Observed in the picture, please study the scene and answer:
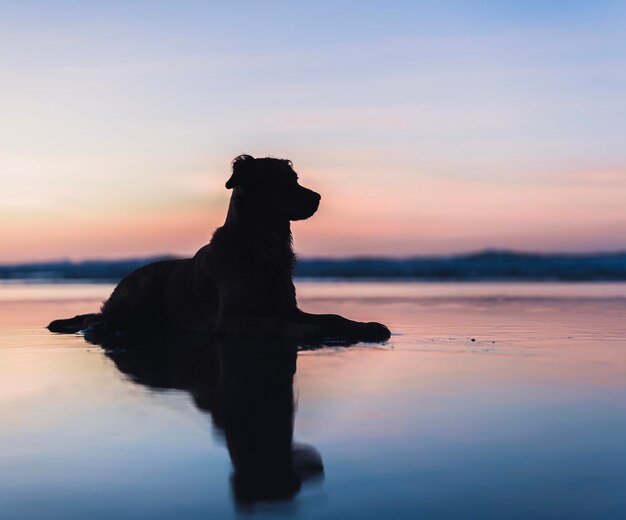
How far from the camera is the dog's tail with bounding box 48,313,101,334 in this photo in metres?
7.41

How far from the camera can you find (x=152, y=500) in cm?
212

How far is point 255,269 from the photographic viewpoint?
262 inches

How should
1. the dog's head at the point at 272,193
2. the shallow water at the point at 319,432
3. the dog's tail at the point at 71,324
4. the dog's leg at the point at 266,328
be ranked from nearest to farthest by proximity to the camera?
the shallow water at the point at 319,432, the dog's leg at the point at 266,328, the dog's head at the point at 272,193, the dog's tail at the point at 71,324

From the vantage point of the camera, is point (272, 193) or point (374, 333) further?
point (272, 193)

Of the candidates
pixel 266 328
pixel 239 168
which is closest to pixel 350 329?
pixel 266 328

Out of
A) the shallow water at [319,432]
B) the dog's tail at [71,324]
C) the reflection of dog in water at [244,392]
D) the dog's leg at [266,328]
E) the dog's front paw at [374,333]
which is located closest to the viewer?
the shallow water at [319,432]

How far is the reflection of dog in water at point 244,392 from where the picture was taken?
2.33 metres

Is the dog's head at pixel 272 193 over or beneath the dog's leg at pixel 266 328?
over

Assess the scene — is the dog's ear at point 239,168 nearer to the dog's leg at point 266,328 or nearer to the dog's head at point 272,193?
the dog's head at point 272,193

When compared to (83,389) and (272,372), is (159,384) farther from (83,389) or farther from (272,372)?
(272,372)

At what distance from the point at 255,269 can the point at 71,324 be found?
2.14m

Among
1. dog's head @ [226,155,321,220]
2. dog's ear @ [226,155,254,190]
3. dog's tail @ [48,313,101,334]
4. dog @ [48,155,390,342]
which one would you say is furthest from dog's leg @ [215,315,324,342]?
dog's tail @ [48,313,101,334]

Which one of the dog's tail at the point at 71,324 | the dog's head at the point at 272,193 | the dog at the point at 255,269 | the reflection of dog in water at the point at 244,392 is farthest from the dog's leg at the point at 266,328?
the dog's tail at the point at 71,324

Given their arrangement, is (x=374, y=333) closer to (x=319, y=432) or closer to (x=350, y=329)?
(x=350, y=329)
